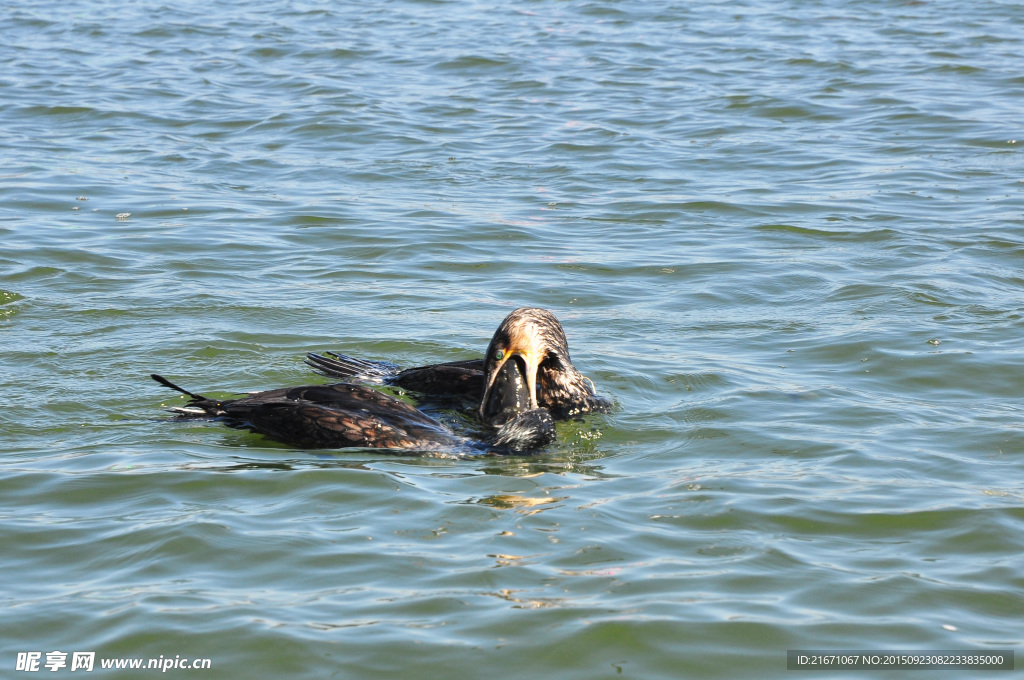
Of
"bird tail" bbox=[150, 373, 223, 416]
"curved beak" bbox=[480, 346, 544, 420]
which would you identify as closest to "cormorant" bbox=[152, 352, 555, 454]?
"bird tail" bbox=[150, 373, 223, 416]

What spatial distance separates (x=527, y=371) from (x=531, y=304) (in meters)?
1.84

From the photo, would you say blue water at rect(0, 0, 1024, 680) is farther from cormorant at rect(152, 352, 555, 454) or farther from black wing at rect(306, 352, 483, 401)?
black wing at rect(306, 352, 483, 401)

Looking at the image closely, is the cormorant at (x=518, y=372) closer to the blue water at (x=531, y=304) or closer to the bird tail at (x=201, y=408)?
the blue water at (x=531, y=304)

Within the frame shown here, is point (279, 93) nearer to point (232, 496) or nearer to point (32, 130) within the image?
point (32, 130)

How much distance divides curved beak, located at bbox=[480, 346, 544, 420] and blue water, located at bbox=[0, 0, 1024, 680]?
0.34 meters

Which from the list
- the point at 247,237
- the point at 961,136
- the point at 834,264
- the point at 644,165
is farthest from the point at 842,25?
the point at 247,237

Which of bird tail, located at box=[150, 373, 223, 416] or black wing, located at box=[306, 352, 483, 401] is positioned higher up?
bird tail, located at box=[150, 373, 223, 416]

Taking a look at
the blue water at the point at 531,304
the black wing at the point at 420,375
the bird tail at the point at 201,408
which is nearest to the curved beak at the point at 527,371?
the black wing at the point at 420,375

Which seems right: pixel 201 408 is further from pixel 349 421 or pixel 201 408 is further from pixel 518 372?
pixel 518 372

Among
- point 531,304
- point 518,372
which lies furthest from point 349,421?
point 531,304

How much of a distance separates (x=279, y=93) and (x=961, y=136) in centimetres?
782

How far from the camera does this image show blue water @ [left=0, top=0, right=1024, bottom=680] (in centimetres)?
443

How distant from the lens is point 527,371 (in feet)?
22.6

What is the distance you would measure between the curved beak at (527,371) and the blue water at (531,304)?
340 millimetres
